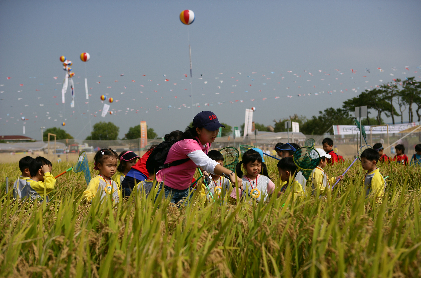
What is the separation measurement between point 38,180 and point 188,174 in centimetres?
213

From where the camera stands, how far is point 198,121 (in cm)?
285

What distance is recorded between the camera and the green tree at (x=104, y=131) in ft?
254

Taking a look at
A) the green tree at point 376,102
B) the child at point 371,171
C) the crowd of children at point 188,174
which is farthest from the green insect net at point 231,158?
the green tree at point 376,102

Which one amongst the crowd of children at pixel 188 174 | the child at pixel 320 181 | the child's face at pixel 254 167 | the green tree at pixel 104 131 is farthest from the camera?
the green tree at pixel 104 131

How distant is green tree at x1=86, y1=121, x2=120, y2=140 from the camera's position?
77.5 metres

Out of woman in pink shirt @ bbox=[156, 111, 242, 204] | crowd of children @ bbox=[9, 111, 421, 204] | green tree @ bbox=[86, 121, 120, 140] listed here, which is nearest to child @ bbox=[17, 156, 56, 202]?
crowd of children @ bbox=[9, 111, 421, 204]

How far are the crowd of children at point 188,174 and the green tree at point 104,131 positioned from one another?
246 ft

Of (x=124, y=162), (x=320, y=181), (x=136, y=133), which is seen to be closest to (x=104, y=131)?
(x=136, y=133)

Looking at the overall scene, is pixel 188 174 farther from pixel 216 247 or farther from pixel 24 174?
pixel 24 174

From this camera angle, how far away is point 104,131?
78875 millimetres

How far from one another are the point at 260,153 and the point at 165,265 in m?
2.38

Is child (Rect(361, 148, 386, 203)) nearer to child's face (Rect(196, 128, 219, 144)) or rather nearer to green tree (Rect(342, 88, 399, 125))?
child's face (Rect(196, 128, 219, 144))

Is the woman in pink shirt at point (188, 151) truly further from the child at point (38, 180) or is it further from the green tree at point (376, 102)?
the green tree at point (376, 102)

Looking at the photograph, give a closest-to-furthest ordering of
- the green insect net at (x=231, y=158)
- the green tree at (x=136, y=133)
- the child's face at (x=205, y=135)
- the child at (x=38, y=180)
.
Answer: the child's face at (x=205, y=135)
the green insect net at (x=231, y=158)
the child at (x=38, y=180)
the green tree at (x=136, y=133)
